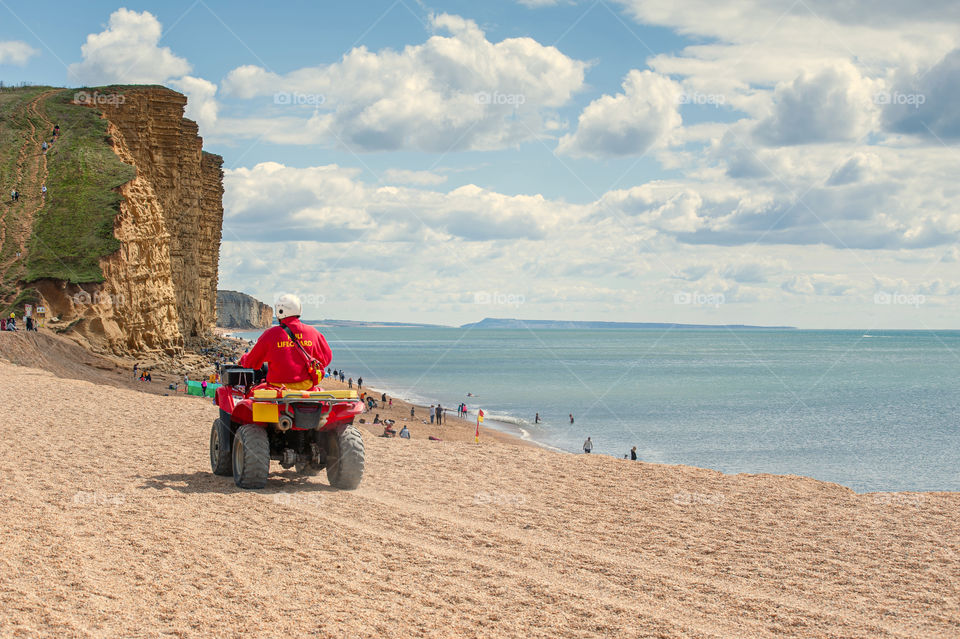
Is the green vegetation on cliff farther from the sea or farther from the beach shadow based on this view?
the beach shadow

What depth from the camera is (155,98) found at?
165 ft

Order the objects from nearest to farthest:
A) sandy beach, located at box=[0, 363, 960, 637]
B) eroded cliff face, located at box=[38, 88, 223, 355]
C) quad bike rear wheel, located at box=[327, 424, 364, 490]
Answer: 1. sandy beach, located at box=[0, 363, 960, 637]
2. quad bike rear wheel, located at box=[327, 424, 364, 490]
3. eroded cliff face, located at box=[38, 88, 223, 355]

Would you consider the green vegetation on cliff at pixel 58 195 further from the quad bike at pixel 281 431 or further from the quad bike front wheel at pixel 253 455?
the quad bike front wheel at pixel 253 455

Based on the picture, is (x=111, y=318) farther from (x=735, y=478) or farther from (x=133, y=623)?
(x=133, y=623)

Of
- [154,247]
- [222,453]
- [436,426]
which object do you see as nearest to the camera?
[222,453]

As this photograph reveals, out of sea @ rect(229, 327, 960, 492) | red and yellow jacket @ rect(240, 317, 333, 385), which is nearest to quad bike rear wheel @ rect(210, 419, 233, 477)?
red and yellow jacket @ rect(240, 317, 333, 385)

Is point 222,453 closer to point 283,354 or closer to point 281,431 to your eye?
point 281,431

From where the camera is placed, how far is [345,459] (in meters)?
10.6

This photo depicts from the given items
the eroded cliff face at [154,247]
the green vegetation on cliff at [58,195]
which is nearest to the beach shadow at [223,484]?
the eroded cliff face at [154,247]

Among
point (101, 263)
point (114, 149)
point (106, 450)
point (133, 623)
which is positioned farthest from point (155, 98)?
point (133, 623)

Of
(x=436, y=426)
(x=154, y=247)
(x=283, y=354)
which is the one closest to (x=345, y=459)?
(x=283, y=354)

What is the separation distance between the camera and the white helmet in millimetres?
10273

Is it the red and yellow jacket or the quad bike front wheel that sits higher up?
the red and yellow jacket

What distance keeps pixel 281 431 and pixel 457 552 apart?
3784 millimetres
